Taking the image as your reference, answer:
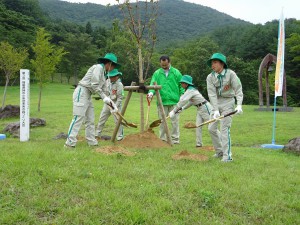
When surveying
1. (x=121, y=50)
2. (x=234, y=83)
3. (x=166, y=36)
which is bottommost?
(x=234, y=83)

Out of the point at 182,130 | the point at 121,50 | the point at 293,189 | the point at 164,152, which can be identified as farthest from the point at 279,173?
the point at 121,50

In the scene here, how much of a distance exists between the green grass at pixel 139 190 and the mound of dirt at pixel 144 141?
4.14ft

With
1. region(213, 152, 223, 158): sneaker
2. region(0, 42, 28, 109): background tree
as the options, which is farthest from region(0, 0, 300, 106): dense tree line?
region(213, 152, 223, 158): sneaker

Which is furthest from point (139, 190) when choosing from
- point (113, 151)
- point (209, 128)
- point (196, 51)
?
point (196, 51)

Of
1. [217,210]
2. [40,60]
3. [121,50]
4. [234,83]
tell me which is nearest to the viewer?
[217,210]

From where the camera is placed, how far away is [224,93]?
6996 mm

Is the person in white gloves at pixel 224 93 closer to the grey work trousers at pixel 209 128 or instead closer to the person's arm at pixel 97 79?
the grey work trousers at pixel 209 128

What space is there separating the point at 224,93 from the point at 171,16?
12557 cm

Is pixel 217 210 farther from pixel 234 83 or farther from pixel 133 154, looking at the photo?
pixel 234 83

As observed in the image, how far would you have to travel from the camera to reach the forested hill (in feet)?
369

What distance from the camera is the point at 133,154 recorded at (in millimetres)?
6855

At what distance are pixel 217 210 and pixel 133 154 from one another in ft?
9.54

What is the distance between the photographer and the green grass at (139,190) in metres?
3.95

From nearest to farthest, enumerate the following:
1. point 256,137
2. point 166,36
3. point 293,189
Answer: point 293,189 → point 256,137 → point 166,36
